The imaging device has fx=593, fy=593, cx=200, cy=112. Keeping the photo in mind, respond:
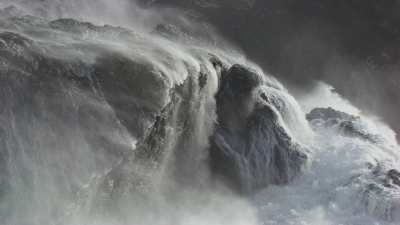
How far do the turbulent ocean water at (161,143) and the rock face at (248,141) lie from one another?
0.13 ft

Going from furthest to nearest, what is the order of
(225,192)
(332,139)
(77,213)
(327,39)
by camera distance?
(327,39), (332,139), (225,192), (77,213)

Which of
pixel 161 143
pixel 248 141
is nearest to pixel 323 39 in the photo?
pixel 248 141

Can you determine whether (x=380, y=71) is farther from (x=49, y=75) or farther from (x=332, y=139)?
(x=49, y=75)

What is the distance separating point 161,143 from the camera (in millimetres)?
18453

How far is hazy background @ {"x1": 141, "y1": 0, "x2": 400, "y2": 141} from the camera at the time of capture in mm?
32188

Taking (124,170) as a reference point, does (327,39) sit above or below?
above

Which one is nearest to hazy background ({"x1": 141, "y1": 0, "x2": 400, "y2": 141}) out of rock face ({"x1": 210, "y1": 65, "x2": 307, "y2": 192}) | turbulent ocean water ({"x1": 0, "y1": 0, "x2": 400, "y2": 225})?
turbulent ocean water ({"x1": 0, "y1": 0, "x2": 400, "y2": 225})

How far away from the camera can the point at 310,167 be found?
2123 cm

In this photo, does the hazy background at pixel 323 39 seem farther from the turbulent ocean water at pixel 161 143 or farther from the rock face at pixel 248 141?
the rock face at pixel 248 141

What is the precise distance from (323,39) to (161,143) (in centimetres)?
1914

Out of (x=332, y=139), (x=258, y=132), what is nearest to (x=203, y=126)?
(x=258, y=132)

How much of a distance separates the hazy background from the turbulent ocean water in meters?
8.10

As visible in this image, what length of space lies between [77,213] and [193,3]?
77.3 ft

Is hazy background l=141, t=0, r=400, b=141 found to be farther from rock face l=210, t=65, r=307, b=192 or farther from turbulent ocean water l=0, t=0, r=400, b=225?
rock face l=210, t=65, r=307, b=192
